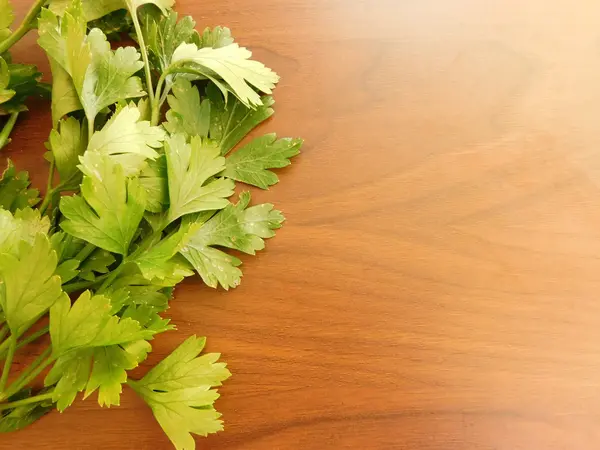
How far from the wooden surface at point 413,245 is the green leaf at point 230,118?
2 cm

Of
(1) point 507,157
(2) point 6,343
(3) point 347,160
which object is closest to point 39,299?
(2) point 6,343

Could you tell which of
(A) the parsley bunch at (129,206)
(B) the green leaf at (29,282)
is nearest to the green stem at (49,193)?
(A) the parsley bunch at (129,206)

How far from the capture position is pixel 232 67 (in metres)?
0.65

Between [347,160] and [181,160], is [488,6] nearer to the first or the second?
[347,160]

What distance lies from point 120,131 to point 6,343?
23cm

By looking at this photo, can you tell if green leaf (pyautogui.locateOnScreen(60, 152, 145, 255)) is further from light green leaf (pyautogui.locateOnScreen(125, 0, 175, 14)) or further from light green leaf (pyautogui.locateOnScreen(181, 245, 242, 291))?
light green leaf (pyautogui.locateOnScreen(125, 0, 175, 14))

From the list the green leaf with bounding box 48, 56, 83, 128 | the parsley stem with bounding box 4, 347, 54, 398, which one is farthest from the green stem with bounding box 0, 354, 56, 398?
the green leaf with bounding box 48, 56, 83, 128

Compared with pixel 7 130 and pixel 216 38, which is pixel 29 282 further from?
pixel 216 38

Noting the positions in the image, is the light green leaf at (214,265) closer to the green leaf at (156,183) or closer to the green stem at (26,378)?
the green leaf at (156,183)

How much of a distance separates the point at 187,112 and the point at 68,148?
13 centimetres

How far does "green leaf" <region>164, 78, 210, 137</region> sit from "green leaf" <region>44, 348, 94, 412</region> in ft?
0.80

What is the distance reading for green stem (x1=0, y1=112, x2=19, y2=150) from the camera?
0.67 metres

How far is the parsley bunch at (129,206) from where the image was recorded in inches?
21.5

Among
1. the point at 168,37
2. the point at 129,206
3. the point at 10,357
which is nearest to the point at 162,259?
the point at 129,206
